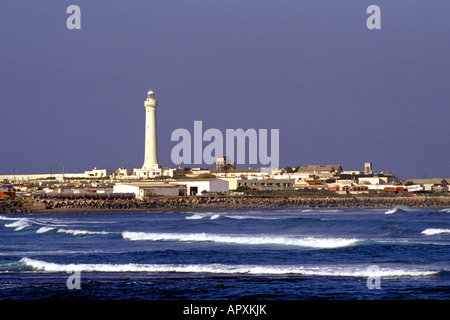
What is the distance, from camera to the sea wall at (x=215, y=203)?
73.2 meters

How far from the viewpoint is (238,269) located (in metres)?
20.8

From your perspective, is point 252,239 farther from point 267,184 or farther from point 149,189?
point 267,184

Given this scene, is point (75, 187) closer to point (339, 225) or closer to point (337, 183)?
point (337, 183)

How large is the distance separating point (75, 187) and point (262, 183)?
71.5ft

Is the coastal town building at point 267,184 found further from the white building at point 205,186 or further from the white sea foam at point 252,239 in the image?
the white sea foam at point 252,239

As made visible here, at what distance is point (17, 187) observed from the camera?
316 feet

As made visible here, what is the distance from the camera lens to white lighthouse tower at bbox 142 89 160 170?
108 metres

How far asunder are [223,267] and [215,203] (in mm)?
56914

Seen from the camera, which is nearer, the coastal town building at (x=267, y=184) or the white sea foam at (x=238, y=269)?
the white sea foam at (x=238, y=269)

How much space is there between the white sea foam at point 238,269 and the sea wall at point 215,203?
51.0 metres

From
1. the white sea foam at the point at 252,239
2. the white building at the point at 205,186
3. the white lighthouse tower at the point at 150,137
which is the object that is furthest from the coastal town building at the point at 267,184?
the white sea foam at the point at 252,239

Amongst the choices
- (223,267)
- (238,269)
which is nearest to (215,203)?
(223,267)

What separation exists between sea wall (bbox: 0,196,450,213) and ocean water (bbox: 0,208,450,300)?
3922cm
